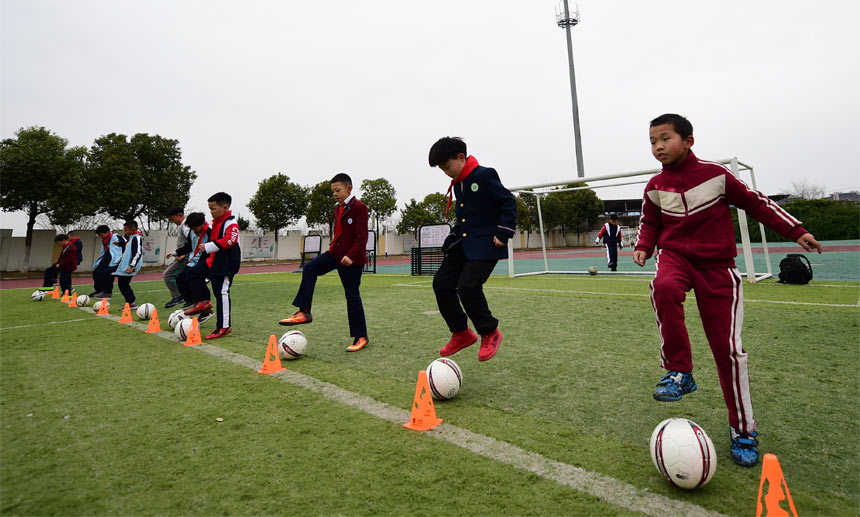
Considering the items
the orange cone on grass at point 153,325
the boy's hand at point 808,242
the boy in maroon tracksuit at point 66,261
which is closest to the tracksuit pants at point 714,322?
the boy's hand at point 808,242

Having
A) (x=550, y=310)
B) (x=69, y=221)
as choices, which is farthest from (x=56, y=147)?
(x=550, y=310)

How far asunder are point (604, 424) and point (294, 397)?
7.42ft

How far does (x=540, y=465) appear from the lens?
221 centimetres

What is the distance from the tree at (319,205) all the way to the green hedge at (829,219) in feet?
125

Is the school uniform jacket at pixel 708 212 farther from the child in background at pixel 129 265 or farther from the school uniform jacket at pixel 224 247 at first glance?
the child in background at pixel 129 265

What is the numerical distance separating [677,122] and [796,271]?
32.0 ft

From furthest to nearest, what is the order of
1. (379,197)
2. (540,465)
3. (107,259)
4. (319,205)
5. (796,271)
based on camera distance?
(379,197)
(319,205)
(107,259)
(796,271)
(540,465)

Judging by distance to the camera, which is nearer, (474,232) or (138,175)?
(474,232)

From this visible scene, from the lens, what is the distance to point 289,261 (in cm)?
4144

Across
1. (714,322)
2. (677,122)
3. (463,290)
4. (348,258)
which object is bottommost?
(714,322)

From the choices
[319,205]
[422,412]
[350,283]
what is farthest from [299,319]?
[319,205]

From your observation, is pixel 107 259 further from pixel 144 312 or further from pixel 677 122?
pixel 677 122

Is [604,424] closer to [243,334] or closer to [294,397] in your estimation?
[294,397]

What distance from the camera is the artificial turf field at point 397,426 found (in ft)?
6.44
